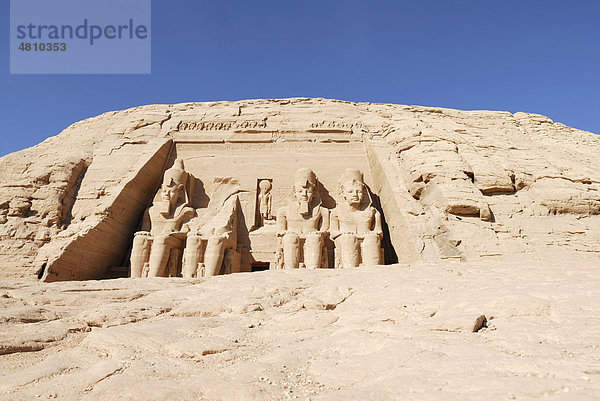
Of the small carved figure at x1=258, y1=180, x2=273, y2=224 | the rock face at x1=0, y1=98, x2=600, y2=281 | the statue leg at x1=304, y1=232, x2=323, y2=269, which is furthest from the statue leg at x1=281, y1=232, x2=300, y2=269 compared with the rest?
the small carved figure at x1=258, y1=180, x2=273, y2=224

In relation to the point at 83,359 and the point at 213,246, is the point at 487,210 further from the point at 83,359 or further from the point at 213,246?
the point at 83,359

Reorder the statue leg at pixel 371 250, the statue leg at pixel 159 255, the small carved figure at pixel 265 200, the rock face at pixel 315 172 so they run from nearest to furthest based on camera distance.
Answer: the rock face at pixel 315 172, the statue leg at pixel 371 250, the statue leg at pixel 159 255, the small carved figure at pixel 265 200

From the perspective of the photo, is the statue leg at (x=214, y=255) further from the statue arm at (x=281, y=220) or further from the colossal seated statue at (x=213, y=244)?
the statue arm at (x=281, y=220)

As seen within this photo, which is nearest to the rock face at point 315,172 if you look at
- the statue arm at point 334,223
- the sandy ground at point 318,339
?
the statue arm at point 334,223

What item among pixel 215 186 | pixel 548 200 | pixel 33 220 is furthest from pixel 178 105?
pixel 548 200

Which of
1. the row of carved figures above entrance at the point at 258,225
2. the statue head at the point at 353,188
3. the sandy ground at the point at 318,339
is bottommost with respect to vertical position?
the sandy ground at the point at 318,339

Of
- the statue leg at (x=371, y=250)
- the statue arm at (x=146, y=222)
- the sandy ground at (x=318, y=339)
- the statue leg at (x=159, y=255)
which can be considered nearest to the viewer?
the sandy ground at (x=318, y=339)
